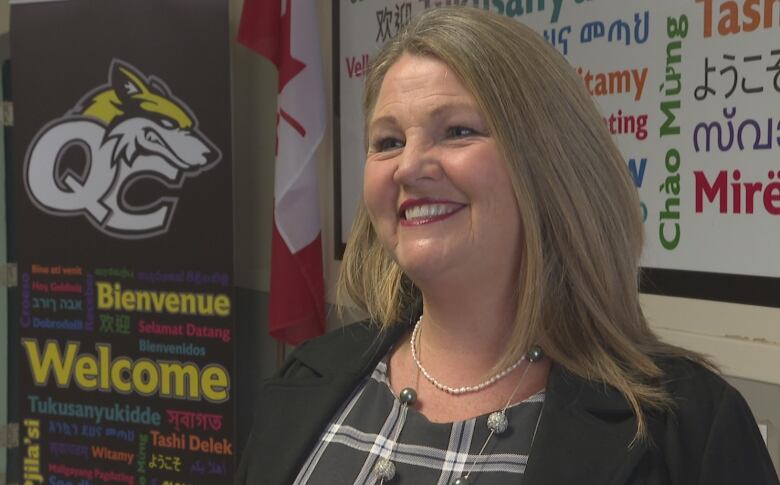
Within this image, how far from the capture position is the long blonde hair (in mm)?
1070

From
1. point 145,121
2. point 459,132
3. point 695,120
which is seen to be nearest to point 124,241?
point 145,121

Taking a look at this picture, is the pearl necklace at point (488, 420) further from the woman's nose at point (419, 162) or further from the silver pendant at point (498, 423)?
the woman's nose at point (419, 162)

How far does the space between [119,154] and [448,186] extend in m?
2.23

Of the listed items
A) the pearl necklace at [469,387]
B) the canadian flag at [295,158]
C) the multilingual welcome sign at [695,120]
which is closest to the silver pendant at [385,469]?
the pearl necklace at [469,387]

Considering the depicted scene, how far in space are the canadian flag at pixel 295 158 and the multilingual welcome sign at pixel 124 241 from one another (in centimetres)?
15

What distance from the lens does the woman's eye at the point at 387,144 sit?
1.17m

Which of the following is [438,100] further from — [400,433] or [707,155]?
[707,155]

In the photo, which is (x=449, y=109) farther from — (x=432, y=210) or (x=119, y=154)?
(x=119, y=154)

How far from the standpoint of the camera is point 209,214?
2979 mm

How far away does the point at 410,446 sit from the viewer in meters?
1.13

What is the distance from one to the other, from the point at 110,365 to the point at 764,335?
2.15 meters

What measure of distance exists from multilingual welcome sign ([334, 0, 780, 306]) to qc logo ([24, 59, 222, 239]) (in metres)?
1.33

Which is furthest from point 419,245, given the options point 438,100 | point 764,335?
point 764,335

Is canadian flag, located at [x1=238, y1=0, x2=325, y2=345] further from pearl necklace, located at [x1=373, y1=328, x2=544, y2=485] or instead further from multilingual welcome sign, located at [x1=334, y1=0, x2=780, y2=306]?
pearl necklace, located at [x1=373, y1=328, x2=544, y2=485]
